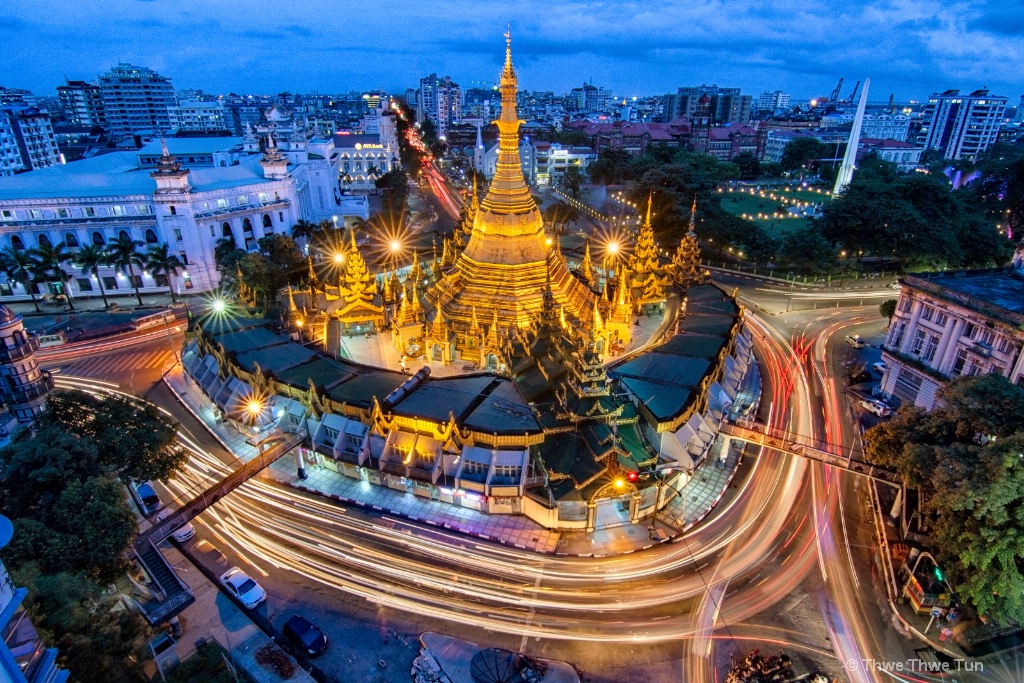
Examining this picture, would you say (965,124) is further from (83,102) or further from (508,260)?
(83,102)

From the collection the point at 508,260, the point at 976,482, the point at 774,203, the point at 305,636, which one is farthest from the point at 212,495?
the point at 774,203

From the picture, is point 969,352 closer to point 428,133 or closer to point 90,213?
point 90,213

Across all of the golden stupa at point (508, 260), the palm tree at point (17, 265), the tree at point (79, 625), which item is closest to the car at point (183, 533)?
the tree at point (79, 625)

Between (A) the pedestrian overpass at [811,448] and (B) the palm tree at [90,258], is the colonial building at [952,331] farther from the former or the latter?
(B) the palm tree at [90,258]

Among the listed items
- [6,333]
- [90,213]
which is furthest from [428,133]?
[6,333]

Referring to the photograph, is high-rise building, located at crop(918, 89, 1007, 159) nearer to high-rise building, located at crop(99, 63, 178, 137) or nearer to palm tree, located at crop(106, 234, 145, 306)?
palm tree, located at crop(106, 234, 145, 306)

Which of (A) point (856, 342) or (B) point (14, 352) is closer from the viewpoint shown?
(B) point (14, 352)
